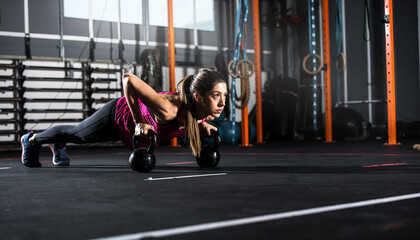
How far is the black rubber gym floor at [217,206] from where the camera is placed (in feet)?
4.32

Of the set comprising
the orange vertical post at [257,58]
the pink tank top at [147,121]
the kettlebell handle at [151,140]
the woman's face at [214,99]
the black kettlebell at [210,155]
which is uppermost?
the orange vertical post at [257,58]

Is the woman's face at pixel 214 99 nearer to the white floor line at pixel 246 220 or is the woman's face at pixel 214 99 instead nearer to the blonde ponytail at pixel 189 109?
the blonde ponytail at pixel 189 109

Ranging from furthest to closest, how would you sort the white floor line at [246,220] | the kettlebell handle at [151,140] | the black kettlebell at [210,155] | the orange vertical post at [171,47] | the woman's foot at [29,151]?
the orange vertical post at [171,47], the woman's foot at [29,151], the black kettlebell at [210,155], the kettlebell handle at [151,140], the white floor line at [246,220]

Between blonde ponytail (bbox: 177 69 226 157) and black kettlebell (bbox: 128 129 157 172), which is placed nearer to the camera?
blonde ponytail (bbox: 177 69 226 157)

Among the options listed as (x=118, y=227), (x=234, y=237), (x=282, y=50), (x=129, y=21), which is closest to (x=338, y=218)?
(x=234, y=237)

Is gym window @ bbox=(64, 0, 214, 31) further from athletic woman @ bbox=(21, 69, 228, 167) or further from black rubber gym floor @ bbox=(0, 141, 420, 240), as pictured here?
black rubber gym floor @ bbox=(0, 141, 420, 240)

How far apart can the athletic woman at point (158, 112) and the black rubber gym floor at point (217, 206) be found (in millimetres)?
314

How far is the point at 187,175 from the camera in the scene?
9.57ft

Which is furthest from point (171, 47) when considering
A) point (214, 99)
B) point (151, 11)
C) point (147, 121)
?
point (214, 99)

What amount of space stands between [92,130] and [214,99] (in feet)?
3.13

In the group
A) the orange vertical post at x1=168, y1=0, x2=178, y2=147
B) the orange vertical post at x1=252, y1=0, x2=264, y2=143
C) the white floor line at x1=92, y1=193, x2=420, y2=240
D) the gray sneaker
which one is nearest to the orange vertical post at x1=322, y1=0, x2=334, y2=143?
the orange vertical post at x1=252, y1=0, x2=264, y2=143

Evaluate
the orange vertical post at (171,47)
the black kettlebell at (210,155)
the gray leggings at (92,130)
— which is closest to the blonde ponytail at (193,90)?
the black kettlebell at (210,155)

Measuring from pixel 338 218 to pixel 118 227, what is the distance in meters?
0.69

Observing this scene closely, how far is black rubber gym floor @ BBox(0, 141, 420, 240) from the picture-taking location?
1315mm
